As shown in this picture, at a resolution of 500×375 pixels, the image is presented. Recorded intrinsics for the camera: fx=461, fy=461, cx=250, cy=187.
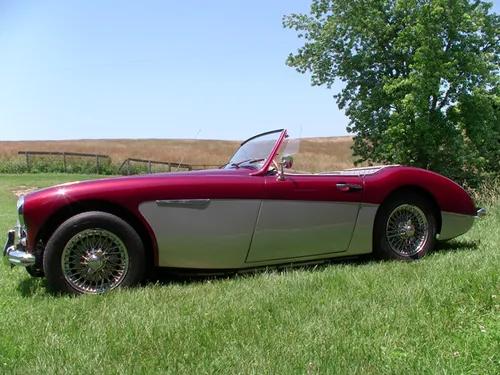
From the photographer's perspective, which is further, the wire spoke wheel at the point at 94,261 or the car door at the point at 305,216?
the car door at the point at 305,216

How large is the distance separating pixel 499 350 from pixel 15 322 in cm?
288

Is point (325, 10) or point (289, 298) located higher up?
point (325, 10)

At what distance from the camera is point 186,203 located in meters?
3.82

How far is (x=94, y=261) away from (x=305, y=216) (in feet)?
6.01

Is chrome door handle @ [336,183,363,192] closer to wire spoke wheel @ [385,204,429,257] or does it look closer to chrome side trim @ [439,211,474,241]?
wire spoke wheel @ [385,204,429,257]

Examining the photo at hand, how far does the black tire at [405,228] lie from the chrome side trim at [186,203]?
5.83 ft

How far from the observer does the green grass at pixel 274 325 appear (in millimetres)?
2250

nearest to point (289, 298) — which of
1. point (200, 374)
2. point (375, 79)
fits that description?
point (200, 374)

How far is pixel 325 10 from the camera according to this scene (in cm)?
2184

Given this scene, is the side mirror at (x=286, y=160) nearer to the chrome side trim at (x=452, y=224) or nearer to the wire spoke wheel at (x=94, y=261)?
the wire spoke wheel at (x=94, y=261)

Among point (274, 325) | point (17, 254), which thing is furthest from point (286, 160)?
point (17, 254)

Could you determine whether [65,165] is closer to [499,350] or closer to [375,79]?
[375,79]

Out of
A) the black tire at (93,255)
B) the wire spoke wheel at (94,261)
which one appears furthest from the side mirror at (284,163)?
the wire spoke wheel at (94,261)

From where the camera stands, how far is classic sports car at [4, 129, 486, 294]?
3.63 metres
